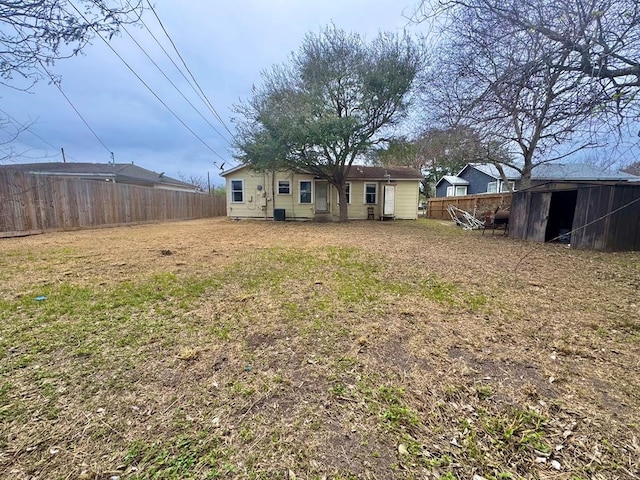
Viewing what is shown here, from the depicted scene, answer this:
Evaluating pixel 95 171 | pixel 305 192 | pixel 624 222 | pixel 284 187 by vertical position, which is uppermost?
pixel 95 171

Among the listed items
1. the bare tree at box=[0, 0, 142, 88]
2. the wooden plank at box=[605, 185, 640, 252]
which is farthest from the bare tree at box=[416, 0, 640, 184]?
the bare tree at box=[0, 0, 142, 88]

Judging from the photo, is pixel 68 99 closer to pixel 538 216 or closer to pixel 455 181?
pixel 538 216

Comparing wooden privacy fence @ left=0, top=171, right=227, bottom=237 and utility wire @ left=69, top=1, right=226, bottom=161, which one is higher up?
utility wire @ left=69, top=1, right=226, bottom=161

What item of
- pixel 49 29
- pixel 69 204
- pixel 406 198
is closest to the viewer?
pixel 49 29

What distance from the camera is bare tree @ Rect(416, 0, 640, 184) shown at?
3344 mm

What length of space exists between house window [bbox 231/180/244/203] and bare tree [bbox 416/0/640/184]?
13.0 m

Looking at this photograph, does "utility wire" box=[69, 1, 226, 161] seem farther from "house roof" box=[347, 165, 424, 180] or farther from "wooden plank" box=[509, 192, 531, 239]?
"wooden plank" box=[509, 192, 531, 239]

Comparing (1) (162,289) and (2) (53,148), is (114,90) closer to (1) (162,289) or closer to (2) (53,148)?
(2) (53,148)

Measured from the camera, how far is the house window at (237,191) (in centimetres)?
1576

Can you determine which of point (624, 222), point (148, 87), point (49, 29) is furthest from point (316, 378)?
point (148, 87)

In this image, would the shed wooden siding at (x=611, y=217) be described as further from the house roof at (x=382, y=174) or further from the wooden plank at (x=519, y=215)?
the house roof at (x=382, y=174)

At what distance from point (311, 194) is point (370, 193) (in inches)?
138

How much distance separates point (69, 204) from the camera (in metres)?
8.81

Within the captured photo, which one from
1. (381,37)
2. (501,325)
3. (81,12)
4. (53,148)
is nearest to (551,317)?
(501,325)
